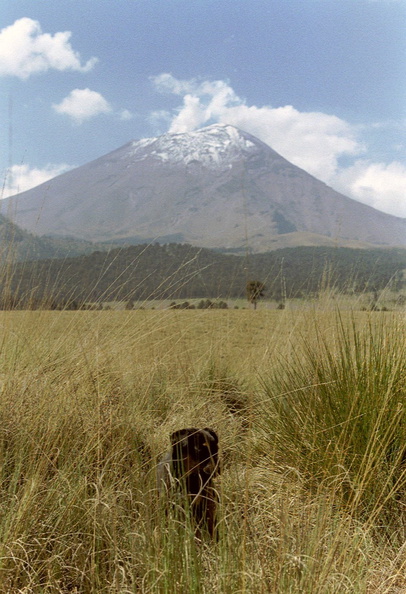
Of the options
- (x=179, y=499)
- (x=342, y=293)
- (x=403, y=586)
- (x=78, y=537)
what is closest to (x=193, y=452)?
(x=179, y=499)

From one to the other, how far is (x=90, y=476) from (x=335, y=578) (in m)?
1.00

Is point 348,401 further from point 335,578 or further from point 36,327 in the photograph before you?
point 36,327

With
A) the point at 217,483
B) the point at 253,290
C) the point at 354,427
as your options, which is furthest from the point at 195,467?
the point at 253,290

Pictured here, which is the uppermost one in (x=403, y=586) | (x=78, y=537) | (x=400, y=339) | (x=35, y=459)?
(x=400, y=339)

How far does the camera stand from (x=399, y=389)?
7.48 feet

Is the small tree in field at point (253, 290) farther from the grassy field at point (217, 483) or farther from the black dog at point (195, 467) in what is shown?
the black dog at point (195, 467)

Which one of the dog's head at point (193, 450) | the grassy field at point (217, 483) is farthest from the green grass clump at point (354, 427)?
the dog's head at point (193, 450)

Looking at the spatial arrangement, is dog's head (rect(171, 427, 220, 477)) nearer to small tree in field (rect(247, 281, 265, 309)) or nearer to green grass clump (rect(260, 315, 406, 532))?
green grass clump (rect(260, 315, 406, 532))

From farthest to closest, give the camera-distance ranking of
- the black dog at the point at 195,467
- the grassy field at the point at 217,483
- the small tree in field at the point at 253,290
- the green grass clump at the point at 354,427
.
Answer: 1. the small tree in field at the point at 253,290
2. the green grass clump at the point at 354,427
3. the black dog at the point at 195,467
4. the grassy field at the point at 217,483

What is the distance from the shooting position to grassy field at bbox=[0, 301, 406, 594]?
143 cm

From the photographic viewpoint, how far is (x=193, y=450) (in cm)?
176

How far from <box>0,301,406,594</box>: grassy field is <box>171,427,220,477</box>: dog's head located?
100mm

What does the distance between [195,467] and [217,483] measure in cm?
30

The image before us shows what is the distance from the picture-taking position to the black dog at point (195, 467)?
1.75 metres
